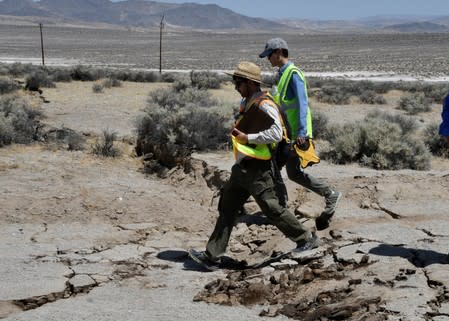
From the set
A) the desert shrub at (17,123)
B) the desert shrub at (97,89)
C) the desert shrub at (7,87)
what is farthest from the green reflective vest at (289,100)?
the desert shrub at (97,89)

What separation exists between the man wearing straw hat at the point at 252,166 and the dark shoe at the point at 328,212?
80cm

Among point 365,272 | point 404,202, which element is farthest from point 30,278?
point 404,202

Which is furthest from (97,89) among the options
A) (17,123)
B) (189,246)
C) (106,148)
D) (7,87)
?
(189,246)

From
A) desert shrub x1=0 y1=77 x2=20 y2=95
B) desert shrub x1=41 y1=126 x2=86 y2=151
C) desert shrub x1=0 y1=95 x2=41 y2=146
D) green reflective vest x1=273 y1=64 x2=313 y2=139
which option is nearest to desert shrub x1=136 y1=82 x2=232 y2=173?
desert shrub x1=41 y1=126 x2=86 y2=151

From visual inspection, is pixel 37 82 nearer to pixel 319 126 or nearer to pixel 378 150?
pixel 319 126

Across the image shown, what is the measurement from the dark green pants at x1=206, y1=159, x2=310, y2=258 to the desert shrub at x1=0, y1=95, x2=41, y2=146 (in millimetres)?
7041

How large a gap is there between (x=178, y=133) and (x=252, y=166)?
6030 millimetres

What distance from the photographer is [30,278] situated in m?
6.06

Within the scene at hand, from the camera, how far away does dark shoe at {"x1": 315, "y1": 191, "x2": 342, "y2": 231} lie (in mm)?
6992

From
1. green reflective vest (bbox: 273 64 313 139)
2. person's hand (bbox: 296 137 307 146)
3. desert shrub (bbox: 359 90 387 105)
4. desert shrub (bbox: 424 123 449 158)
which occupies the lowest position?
desert shrub (bbox: 359 90 387 105)

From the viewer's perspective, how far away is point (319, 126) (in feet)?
47.2

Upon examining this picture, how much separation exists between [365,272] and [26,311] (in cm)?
286

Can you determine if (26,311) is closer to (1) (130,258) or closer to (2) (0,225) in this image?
(1) (130,258)

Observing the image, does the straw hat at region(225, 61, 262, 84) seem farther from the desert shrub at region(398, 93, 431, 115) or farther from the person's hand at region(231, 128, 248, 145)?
the desert shrub at region(398, 93, 431, 115)
